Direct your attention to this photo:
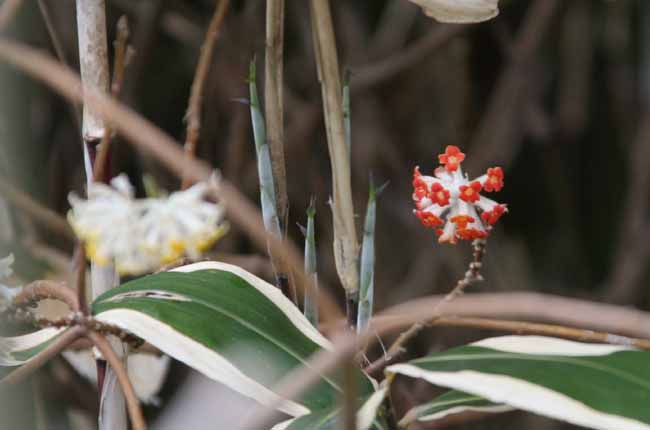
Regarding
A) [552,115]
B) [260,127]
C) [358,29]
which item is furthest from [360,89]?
[260,127]

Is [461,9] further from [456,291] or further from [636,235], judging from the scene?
[636,235]

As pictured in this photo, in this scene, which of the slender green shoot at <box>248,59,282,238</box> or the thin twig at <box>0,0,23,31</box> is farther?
the slender green shoot at <box>248,59,282,238</box>

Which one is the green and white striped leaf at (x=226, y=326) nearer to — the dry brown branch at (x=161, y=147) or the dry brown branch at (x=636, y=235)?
the dry brown branch at (x=161, y=147)

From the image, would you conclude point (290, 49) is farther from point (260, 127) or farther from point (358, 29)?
point (260, 127)

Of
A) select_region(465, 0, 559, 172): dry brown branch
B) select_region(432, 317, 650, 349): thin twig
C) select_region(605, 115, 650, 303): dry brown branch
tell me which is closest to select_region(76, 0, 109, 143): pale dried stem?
select_region(432, 317, 650, 349): thin twig

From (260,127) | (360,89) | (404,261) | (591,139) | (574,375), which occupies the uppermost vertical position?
(591,139)

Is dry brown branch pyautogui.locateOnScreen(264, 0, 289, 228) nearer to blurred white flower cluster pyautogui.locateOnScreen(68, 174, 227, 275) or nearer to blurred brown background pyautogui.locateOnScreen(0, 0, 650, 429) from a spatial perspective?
blurred white flower cluster pyautogui.locateOnScreen(68, 174, 227, 275)
